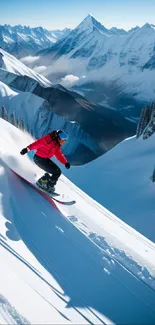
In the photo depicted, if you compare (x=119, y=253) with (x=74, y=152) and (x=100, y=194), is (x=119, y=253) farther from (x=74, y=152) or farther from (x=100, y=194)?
(x=74, y=152)

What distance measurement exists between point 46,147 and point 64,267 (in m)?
5.01

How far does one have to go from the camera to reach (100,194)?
3662cm

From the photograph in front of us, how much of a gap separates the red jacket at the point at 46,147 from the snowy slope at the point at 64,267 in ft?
4.40

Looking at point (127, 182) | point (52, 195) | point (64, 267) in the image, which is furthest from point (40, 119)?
point (64, 267)

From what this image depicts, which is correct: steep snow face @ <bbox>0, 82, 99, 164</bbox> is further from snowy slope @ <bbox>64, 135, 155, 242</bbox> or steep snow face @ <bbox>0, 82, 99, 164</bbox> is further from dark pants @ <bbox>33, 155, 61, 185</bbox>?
dark pants @ <bbox>33, 155, 61, 185</bbox>

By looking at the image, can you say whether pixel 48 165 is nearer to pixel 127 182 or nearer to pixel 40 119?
pixel 127 182

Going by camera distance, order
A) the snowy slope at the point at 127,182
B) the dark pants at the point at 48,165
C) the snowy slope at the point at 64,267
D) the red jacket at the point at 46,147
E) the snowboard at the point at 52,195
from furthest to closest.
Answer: the snowy slope at the point at 127,182, the dark pants at the point at 48,165, the snowboard at the point at 52,195, the red jacket at the point at 46,147, the snowy slope at the point at 64,267

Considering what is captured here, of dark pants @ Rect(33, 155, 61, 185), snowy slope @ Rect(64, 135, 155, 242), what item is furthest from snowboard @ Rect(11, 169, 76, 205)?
snowy slope @ Rect(64, 135, 155, 242)

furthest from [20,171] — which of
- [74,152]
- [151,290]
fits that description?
[74,152]

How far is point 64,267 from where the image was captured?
29.6 ft

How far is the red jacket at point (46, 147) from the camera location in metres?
12.2

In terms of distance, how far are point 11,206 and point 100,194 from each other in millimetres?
26317

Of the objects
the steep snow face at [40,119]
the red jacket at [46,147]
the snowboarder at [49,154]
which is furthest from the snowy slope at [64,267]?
the steep snow face at [40,119]

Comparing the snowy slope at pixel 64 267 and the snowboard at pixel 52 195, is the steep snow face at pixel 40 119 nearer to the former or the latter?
the snowboard at pixel 52 195
